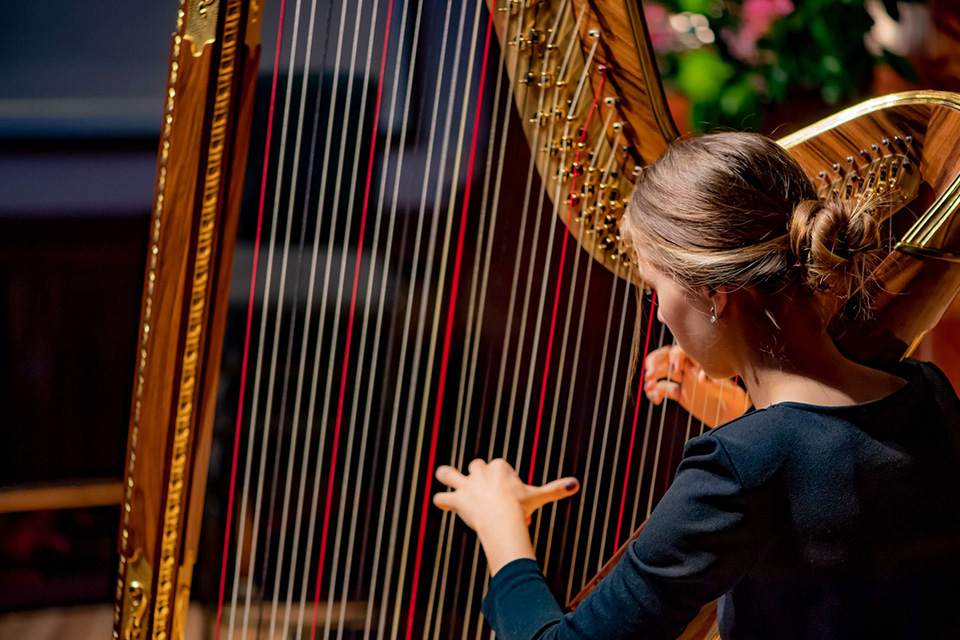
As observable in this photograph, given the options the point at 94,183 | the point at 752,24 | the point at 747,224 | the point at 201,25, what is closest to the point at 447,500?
the point at 747,224

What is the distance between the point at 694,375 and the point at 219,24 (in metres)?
0.72

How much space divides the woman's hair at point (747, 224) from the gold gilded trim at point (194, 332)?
0.40 m

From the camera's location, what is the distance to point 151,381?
0.82 metres

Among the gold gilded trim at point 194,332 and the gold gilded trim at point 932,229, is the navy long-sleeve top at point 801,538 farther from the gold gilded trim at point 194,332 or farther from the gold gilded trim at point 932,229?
the gold gilded trim at point 194,332

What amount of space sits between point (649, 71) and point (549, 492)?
1.57ft

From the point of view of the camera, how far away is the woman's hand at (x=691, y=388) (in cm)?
112

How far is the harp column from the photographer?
769 mm

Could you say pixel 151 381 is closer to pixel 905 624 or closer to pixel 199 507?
Result: pixel 199 507

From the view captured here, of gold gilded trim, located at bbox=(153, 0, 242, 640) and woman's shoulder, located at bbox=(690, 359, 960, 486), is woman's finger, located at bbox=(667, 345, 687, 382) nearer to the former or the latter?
woman's shoulder, located at bbox=(690, 359, 960, 486)

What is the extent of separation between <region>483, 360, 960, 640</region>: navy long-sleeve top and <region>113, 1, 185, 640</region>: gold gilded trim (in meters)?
0.38

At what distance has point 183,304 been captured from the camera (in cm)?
81

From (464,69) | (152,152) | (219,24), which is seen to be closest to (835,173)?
(464,69)

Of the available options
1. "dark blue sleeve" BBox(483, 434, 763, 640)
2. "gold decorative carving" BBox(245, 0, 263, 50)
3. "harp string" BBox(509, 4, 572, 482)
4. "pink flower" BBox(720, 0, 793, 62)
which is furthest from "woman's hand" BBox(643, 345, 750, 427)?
→ "pink flower" BBox(720, 0, 793, 62)

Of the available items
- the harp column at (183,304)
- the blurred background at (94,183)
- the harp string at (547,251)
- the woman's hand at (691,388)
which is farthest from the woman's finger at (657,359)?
the harp column at (183,304)
